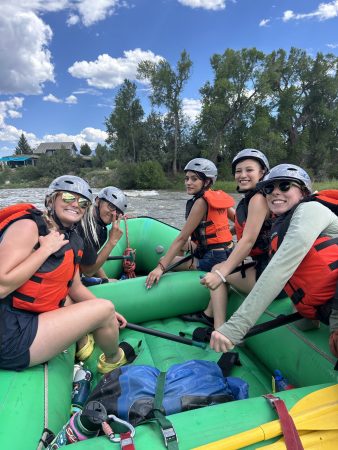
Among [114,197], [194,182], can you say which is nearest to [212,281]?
[194,182]

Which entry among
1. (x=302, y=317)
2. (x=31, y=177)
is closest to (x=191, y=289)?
(x=302, y=317)

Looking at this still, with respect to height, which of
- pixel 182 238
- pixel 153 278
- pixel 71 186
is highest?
pixel 71 186

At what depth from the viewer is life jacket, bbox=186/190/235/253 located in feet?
8.72

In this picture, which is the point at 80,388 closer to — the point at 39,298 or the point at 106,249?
the point at 39,298

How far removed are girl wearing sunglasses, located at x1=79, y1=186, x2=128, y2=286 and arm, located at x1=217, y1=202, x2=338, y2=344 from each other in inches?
55.9

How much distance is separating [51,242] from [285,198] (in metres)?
1.16

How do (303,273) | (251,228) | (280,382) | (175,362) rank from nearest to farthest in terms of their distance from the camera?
(303,273) → (280,382) → (251,228) → (175,362)

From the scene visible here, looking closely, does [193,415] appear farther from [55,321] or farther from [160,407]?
[55,321]

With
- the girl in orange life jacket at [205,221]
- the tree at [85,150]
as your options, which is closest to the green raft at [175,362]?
the girl in orange life jacket at [205,221]

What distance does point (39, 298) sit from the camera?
1.57 m

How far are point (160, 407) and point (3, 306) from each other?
2.70 ft

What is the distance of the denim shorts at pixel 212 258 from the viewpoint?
9.18 feet

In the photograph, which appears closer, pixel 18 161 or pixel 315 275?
pixel 315 275

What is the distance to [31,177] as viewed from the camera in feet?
111
